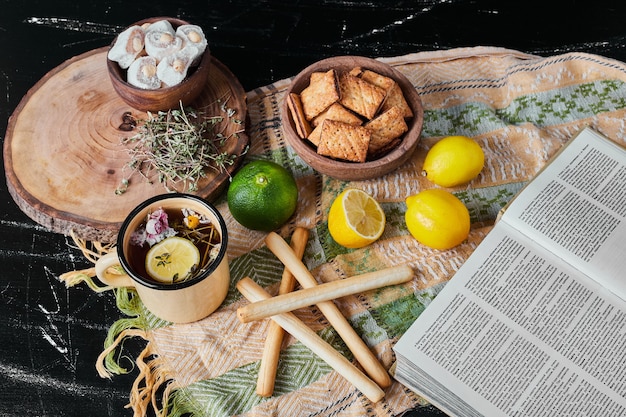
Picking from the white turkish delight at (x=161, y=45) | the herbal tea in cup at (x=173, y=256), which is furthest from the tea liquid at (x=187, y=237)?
the white turkish delight at (x=161, y=45)

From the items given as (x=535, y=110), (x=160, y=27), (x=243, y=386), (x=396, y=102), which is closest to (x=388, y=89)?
(x=396, y=102)

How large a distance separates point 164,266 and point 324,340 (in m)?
0.33

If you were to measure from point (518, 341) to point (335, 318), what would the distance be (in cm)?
33

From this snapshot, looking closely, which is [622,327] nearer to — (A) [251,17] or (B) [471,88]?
(B) [471,88]

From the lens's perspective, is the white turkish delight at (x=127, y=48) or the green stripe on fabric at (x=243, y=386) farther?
the white turkish delight at (x=127, y=48)

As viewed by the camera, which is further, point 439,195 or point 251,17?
point 251,17

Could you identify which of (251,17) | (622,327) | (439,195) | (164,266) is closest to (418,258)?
(439,195)

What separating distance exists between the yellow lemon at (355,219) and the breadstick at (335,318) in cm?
10

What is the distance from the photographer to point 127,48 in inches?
57.4

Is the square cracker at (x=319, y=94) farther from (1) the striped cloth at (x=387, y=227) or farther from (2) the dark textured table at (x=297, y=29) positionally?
(2) the dark textured table at (x=297, y=29)

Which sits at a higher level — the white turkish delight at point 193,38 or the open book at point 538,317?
the white turkish delight at point 193,38

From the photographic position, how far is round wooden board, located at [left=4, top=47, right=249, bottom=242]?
1.44 m

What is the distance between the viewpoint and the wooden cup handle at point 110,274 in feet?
4.06

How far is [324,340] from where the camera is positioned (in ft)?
4.40
